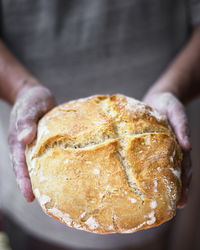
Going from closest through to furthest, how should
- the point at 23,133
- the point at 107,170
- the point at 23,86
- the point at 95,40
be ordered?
the point at 107,170
the point at 23,133
the point at 23,86
the point at 95,40

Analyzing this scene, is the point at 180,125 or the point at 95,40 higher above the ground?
the point at 95,40

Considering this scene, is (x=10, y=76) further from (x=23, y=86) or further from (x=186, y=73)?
(x=186, y=73)

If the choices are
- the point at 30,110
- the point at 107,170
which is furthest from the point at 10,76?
the point at 107,170

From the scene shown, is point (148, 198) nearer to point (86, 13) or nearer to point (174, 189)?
point (174, 189)

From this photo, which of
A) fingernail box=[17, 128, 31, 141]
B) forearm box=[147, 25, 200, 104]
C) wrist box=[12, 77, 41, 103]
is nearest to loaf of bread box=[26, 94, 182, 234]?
fingernail box=[17, 128, 31, 141]

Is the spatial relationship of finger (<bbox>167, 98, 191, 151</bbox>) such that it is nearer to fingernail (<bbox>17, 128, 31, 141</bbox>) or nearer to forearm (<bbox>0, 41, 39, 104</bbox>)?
fingernail (<bbox>17, 128, 31, 141</bbox>)
